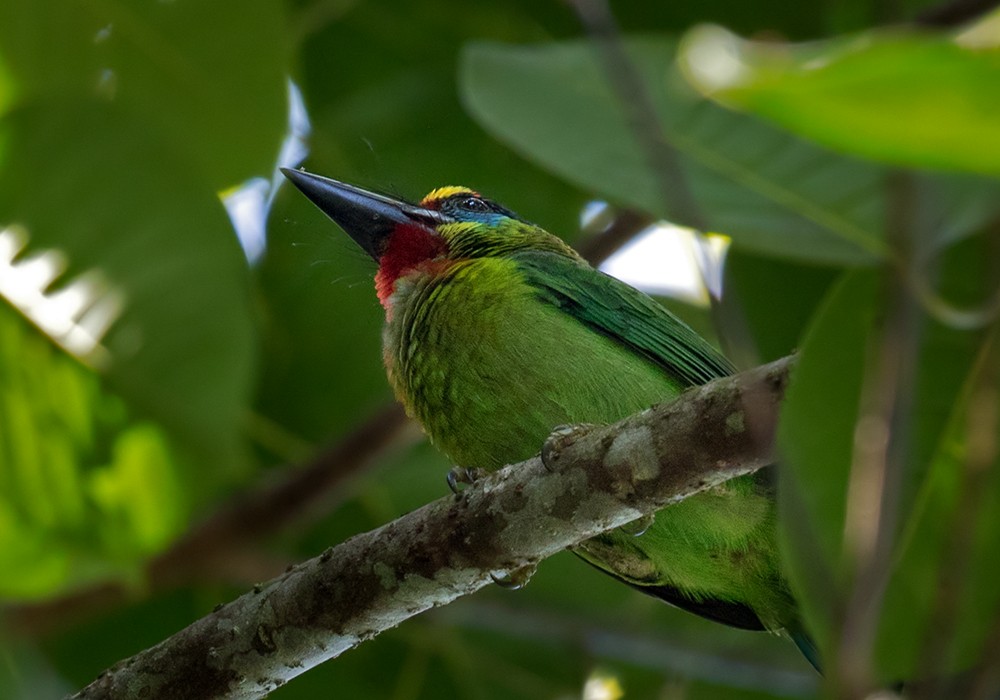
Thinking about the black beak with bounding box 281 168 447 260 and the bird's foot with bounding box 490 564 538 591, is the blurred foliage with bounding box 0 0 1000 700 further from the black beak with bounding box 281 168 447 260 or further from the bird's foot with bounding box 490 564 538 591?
the bird's foot with bounding box 490 564 538 591

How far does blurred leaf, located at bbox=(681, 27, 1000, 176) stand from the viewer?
3.48 feet

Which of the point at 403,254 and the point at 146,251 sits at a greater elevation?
the point at 146,251

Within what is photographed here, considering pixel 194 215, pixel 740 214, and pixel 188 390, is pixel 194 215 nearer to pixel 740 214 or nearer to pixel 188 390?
pixel 188 390

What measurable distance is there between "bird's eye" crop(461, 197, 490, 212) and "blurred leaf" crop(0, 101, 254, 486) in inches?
31.3

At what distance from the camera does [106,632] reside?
14.6 feet

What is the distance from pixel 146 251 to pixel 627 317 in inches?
51.5

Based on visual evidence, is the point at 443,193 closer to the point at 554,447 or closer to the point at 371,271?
the point at 371,271

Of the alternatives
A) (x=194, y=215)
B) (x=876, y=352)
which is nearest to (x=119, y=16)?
(x=194, y=215)

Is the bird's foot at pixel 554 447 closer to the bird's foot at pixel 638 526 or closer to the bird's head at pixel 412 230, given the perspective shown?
the bird's foot at pixel 638 526

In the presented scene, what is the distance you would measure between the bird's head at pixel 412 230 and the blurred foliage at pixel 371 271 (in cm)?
17

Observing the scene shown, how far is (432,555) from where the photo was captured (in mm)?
2492

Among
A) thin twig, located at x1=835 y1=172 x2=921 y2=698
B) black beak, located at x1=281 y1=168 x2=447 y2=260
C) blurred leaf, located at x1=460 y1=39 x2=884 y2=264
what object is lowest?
black beak, located at x1=281 y1=168 x2=447 y2=260

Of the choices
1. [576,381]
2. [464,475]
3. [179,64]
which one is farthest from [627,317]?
[179,64]

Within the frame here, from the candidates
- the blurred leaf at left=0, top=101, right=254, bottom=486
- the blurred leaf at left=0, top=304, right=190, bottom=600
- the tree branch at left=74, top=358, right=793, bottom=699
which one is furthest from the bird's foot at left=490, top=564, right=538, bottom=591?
the blurred leaf at left=0, top=304, right=190, bottom=600
